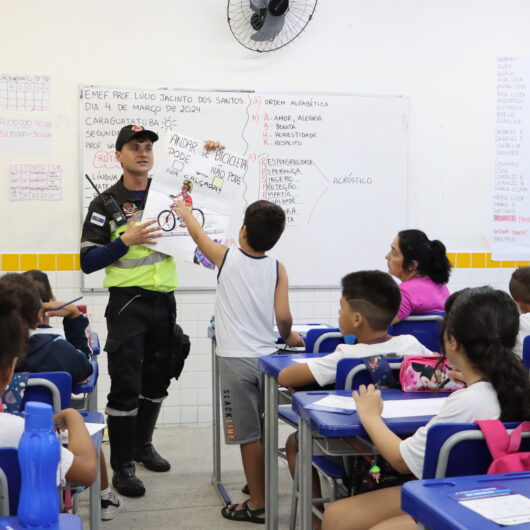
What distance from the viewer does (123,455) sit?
362 cm

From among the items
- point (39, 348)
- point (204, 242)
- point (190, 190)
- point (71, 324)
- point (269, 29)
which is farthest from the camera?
point (269, 29)

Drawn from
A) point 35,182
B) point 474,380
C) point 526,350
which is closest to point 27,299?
point 474,380

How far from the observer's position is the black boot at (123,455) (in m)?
3.56

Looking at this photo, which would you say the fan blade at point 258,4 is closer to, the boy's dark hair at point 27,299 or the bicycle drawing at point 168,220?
the bicycle drawing at point 168,220

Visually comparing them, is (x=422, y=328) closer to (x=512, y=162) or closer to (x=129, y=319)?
(x=129, y=319)

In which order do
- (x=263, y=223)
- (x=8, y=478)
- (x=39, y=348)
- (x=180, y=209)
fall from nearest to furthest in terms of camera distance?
(x=8, y=478) → (x=39, y=348) → (x=263, y=223) → (x=180, y=209)

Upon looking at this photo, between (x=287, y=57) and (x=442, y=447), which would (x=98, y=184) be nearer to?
(x=287, y=57)

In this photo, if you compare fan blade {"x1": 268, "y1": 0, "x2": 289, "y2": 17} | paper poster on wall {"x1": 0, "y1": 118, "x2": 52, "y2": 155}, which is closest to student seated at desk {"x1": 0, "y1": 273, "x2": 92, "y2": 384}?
paper poster on wall {"x1": 0, "y1": 118, "x2": 52, "y2": 155}

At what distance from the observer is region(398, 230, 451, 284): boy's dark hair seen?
394 cm

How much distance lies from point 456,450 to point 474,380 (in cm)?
28

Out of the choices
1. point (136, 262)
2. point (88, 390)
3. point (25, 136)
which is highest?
point (25, 136)

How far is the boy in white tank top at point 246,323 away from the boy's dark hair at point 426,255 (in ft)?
3.14

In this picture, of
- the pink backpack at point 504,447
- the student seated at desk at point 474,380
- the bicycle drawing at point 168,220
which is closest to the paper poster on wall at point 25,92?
the bicycle drawing at point 168,220

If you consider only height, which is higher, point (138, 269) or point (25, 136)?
point (25, 136)
